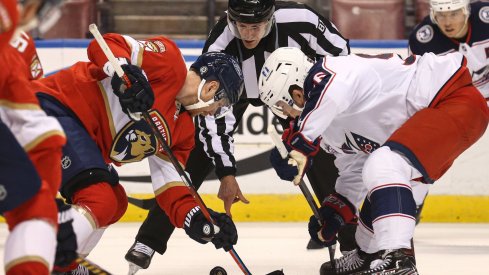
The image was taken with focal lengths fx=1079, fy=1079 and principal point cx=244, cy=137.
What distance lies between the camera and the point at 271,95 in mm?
3672

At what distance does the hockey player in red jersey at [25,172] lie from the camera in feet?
8.14

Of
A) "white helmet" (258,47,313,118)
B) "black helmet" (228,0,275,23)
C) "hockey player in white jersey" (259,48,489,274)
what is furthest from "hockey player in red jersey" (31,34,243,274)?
"black helmet" (228,0,275,23)

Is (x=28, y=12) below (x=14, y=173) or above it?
above

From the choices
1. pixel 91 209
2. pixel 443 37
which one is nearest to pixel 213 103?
pixel 91 209

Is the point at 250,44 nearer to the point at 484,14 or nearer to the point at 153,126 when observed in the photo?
the point at 153,126

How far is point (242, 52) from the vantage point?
447 centimetres

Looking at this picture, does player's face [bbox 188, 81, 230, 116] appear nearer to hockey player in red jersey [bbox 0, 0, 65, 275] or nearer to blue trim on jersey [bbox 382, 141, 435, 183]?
blue trim on jersey [bbox 382, 141, 435, 183]

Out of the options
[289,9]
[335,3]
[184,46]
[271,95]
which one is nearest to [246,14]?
[289,9]

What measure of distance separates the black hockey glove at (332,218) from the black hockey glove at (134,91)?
0.93 m

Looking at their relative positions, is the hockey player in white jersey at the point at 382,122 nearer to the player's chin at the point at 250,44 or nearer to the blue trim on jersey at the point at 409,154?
the blue trim on jersey at the point at 409,154

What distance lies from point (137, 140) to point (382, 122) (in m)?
0.84

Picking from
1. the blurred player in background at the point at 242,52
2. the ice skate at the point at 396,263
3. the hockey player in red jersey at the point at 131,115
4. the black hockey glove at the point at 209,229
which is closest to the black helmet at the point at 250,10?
the blurred player in background at the point at 242,52

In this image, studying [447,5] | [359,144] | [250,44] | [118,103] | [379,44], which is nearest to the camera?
[118,103]

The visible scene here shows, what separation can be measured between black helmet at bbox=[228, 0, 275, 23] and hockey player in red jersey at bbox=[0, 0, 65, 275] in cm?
168
